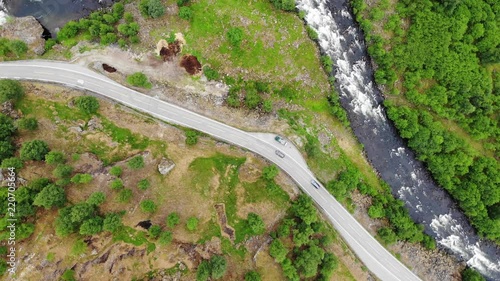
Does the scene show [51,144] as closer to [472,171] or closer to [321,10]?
[321,10]

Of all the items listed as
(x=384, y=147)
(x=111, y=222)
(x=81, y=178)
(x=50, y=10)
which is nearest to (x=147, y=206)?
(x=111, y=222)

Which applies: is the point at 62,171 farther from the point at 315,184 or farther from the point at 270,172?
the point at 315,184

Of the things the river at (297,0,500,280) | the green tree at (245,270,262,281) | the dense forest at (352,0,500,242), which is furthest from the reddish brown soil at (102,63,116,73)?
the dense forest at (352,0,500,242)

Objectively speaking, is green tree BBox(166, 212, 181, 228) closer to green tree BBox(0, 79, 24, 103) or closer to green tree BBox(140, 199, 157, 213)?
green tree BBox(140, 199, 157, 213)

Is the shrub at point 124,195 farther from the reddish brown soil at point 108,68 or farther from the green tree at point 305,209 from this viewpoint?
the green tree at point 305,209

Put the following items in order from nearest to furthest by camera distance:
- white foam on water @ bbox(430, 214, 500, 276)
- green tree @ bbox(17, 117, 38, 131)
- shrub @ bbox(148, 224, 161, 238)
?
shrub @ bbox(148, 224, 161, 238) → green tree @ bbox(17, 117, 38, 131) → white foam on water @ bbox(430, 214, 500, 276)
